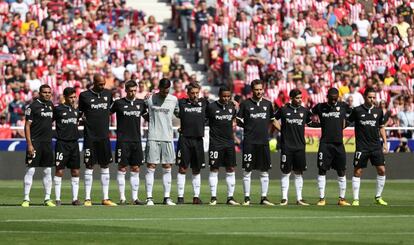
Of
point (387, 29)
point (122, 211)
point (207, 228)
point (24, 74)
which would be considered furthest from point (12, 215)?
point (387, 29)

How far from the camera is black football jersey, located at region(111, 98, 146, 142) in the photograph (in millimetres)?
28453

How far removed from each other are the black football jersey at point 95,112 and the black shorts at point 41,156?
35.8 inches

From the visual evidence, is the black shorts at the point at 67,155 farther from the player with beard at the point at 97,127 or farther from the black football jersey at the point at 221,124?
the black football jersey at the point at 221,124

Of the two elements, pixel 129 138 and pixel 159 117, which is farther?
pixel 159 117

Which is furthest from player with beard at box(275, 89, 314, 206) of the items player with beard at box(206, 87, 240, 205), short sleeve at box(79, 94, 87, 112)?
short sleeve at box(79, 94, 87, 112)

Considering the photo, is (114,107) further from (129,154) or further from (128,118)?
(129,154)

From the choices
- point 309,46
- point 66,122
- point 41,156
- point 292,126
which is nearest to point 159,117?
point 66,122

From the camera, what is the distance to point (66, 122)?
91.8 feet

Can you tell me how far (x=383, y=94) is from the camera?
46719mm

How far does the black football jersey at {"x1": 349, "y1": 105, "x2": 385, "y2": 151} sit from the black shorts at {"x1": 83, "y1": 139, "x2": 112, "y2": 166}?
17.6 ft

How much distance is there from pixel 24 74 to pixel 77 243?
943 inches

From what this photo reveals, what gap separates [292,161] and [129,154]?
3431 millimetres

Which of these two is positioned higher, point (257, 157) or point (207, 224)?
point (257, 157)

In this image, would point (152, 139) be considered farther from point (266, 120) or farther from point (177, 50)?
point (177, 50)
